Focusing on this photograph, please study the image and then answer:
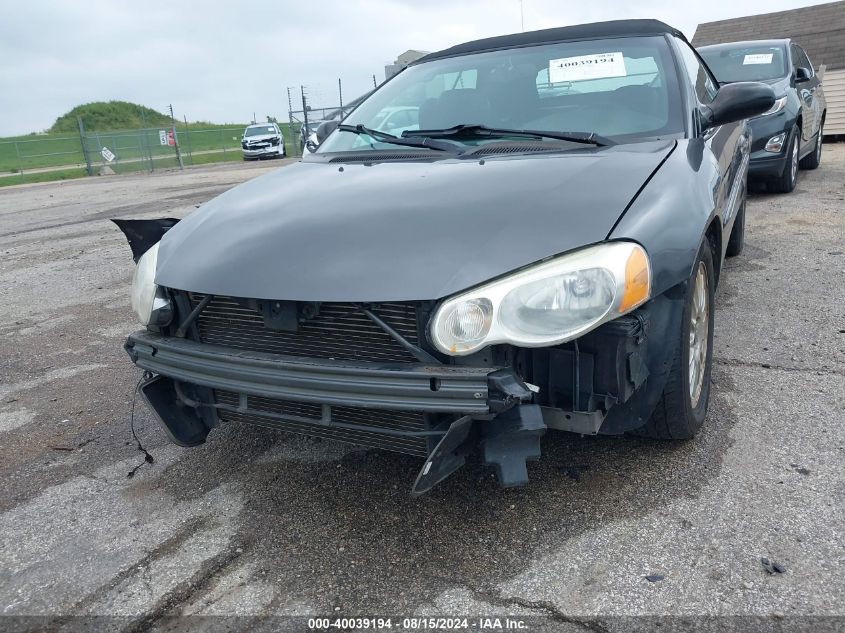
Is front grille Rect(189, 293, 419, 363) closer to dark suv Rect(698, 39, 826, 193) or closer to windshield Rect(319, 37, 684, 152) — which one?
windshield Rect(319, 37, 684, 152)

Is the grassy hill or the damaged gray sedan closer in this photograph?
the damaged gray sedan

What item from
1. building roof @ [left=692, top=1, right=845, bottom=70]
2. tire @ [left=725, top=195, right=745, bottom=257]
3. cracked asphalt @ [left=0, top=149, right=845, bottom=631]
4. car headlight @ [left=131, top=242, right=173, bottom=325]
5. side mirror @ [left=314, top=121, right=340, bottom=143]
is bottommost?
cracked asphalt @ [left=0, top=149, right=845, bottom=631]

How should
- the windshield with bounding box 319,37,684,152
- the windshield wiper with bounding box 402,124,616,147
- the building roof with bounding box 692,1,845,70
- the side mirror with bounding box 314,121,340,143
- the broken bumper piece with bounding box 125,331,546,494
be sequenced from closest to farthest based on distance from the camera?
the broken bumper piece with bounding box 125,331,546,494 < the windshield wiper with bounding box 402,124,616,147 < the windshield with bounding box 319,37,684,152 < the side mirror with bounding box 314,121,340,143 < the building roof with bounding box 692,1,845,70

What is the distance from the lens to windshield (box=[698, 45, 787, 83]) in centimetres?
765

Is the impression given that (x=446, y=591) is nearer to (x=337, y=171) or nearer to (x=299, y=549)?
(x=299, y=549)

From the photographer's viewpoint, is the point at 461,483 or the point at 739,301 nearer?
the point at 461,483

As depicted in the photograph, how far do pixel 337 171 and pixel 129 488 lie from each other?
1.42m

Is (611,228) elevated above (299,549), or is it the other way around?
(611,228)

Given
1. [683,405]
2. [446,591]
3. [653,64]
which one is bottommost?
[446,591]

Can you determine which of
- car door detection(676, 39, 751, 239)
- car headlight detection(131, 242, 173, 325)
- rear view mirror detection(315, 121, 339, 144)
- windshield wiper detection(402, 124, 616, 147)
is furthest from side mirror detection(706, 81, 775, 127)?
car headlight detection(131, 242, 173, 325)

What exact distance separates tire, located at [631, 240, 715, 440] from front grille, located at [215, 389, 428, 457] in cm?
85

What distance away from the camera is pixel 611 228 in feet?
6.54

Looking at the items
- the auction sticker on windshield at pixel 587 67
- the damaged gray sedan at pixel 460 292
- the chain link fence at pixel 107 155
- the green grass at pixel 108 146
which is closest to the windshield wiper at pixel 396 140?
the damaged gray sedan at pixel 460 292

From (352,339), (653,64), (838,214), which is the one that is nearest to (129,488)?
(352,339)
